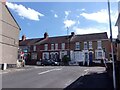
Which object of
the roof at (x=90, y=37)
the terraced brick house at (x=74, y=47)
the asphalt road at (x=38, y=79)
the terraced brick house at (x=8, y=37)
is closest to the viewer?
the asphalt road at (x=38, y=79)

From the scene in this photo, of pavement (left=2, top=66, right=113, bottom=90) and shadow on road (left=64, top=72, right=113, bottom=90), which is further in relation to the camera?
pavement (left=2, top=66, right=113, bottom=90)

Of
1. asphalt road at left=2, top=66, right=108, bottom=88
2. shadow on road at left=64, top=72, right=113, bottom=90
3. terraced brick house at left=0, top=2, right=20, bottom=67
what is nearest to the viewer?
shadow on road at left=64, top=72, right=113, bottom=90

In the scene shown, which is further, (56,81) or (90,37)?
(90,37)

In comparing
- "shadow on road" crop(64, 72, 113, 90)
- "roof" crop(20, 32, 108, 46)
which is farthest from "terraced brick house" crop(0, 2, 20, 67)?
"roof" crop(20, 32, 108, 46)

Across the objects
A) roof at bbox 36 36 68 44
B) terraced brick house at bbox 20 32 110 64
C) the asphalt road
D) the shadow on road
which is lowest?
the shadow on road

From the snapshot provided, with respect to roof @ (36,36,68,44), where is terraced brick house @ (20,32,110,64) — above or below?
below

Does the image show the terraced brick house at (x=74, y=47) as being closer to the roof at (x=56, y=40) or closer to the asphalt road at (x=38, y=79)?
the roof at (x=56, y=40)

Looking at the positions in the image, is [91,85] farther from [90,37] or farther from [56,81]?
[90,37]

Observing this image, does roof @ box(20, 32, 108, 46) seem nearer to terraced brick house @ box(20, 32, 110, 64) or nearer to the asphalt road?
terraced brick house @ box(20, 32, 110, 64)

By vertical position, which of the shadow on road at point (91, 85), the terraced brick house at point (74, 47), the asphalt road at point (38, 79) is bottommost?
the shadow on road at point (91, 85)

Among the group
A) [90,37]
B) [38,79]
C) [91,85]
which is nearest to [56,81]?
[38,79]

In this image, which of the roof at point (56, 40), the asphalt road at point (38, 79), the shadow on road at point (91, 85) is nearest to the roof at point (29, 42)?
the roof at point (56, 40)

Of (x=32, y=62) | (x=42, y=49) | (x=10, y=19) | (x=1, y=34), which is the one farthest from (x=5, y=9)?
(x=42, y=49)

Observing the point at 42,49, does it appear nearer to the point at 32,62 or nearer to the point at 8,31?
the point at 32,62
